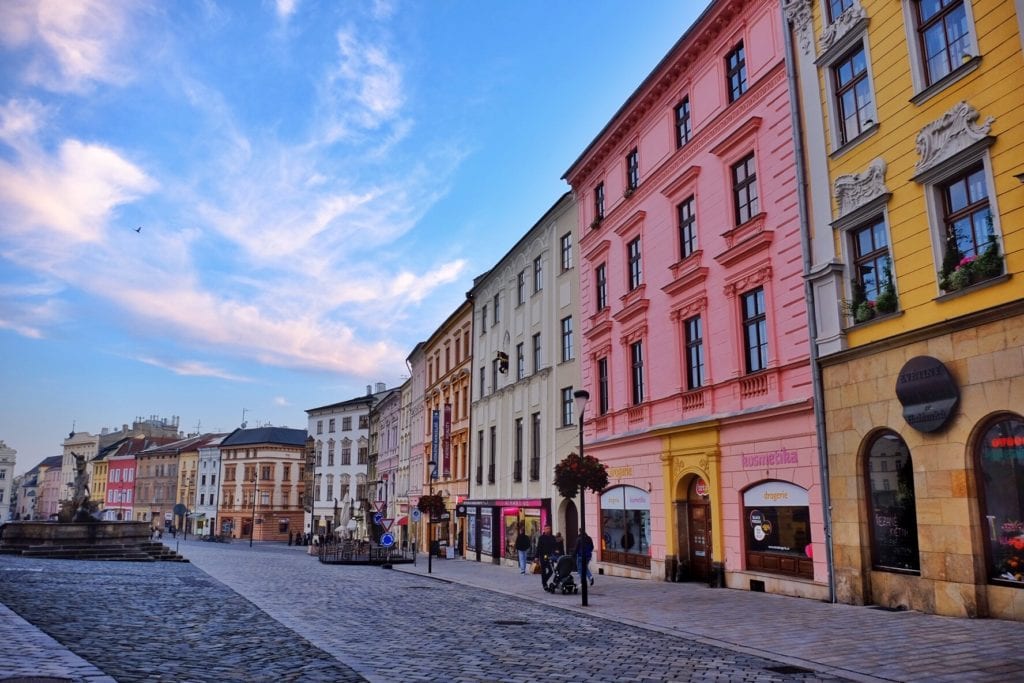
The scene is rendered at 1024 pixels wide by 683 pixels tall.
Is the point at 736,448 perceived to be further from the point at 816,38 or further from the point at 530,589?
the point at 816,38

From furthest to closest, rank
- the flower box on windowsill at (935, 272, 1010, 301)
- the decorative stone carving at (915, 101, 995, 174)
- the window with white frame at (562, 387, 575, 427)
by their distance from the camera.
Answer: the window with white frame at (562, 387, 575, 427) → the decorative stone carving at (915, 101, 995, 174) → the flower box on windowsill at (935, 272, 1010, 301)

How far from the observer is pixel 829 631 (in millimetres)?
11758

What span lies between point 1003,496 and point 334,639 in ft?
35.0

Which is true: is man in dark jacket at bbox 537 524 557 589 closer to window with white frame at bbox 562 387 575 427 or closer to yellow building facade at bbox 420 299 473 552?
window with white frame at bbox 562 387 575 427

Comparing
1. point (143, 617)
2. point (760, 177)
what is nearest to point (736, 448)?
point (760, 177)

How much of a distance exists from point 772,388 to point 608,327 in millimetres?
9324

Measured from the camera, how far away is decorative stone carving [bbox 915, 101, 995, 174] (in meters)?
13.0

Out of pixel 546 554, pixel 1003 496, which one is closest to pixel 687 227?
pixel 546 554

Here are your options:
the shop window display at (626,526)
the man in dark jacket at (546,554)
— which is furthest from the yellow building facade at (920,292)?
the shop window display at (626,526)

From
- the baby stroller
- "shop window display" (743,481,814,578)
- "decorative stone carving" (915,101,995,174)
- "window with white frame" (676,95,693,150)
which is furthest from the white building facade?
"decorative stone carving" (915,101,995,174)

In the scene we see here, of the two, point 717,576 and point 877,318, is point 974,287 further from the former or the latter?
point 717,576

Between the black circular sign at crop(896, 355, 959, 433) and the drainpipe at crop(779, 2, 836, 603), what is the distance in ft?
7.73

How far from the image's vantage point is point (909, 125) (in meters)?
14.5

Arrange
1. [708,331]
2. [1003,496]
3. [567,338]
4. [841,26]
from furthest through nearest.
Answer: [567,338]
[708,331]
[841,26]
[1003,496]
